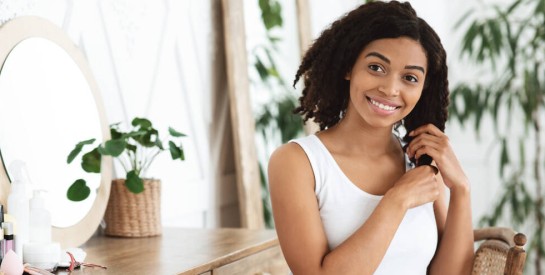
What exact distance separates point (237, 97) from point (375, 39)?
1.39 meters

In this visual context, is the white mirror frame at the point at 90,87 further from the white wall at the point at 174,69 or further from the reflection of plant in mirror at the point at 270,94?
the reflection of plant in mirror at the point at 270,94

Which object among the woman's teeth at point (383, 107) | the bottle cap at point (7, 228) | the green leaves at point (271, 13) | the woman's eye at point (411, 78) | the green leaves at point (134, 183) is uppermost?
the green leaves at point (271, 13)

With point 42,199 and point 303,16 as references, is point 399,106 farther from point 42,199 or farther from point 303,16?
point 303,16

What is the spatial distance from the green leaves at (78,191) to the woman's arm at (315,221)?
0.64 metres

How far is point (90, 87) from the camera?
2307 millimetres

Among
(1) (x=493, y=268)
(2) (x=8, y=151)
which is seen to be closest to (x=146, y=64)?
(2) (x=8, y=151)

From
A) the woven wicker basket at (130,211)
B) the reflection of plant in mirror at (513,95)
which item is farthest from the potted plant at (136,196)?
the reflection of plant in mirror at (513,95)

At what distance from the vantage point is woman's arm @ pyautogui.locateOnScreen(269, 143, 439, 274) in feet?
5.51

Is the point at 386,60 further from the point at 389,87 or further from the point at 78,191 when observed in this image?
the point at 78,191

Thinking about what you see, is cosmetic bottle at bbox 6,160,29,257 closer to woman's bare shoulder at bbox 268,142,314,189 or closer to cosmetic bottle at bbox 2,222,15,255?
cosmetic bottle at bbox 2,222,15,255

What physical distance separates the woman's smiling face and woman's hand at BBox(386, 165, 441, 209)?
0.47 feet

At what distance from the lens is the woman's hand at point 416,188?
174 cm

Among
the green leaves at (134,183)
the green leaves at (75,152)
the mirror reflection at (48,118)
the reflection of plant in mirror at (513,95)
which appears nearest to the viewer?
the mirror reflection at (48,118)

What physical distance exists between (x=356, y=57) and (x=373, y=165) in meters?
0.28
